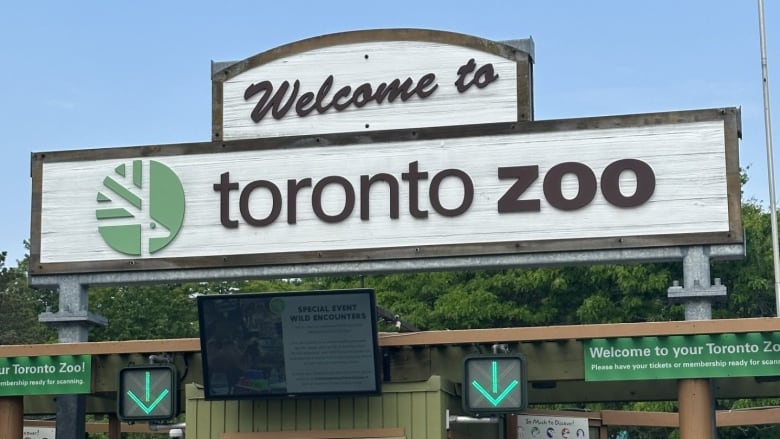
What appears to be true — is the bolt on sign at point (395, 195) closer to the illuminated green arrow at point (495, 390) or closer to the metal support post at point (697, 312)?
the metal support post at point (697, 312)

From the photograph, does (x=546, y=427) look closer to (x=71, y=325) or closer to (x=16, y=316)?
(x=71, y=325)

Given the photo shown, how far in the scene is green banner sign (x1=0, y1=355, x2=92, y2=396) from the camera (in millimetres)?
17078

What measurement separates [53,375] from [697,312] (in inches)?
321

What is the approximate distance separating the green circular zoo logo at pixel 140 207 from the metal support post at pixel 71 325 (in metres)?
0.86

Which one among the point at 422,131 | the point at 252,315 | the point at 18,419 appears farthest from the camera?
the point at 422,131

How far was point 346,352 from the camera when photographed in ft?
51.0

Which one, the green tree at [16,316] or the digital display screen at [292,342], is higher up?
the green tree at [16,316]

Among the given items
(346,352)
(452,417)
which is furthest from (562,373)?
(346,352)

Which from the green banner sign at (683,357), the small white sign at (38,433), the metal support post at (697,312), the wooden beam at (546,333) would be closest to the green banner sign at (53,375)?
the wooden beam at (546,333)

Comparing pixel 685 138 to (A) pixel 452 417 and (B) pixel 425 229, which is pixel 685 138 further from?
(A) pixel 452 417

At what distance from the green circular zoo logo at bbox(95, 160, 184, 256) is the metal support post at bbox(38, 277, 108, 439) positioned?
33.8 inches

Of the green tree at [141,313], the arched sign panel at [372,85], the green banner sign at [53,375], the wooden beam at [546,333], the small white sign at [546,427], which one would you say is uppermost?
the arched sign panel at [372,85]

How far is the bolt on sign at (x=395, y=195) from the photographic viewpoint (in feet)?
58.2

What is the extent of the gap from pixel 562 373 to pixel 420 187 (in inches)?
140
